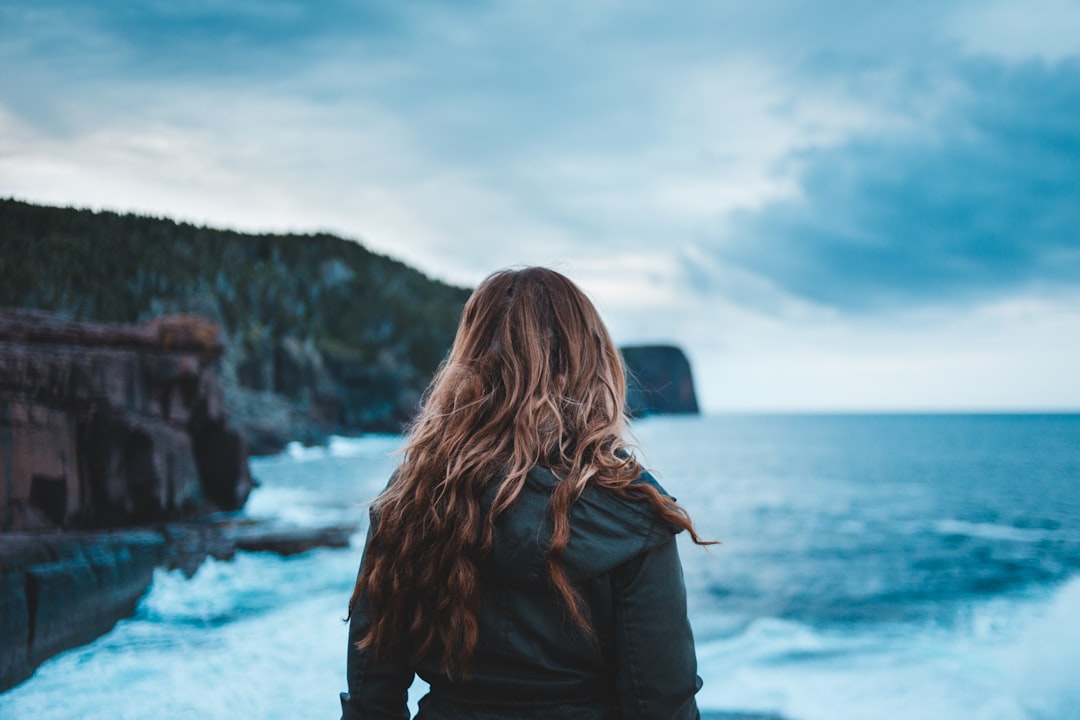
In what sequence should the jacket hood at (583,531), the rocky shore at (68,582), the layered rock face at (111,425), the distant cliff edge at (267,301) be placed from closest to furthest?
the jacket hood at (583,531) → the rocky shore at (68,582) → the layered rock face at (111,425) → the distant cliff edge at (267,301)

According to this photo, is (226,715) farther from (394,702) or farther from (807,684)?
(807,684)

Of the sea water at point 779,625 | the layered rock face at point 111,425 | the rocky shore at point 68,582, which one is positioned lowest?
the sea water at point 779,625

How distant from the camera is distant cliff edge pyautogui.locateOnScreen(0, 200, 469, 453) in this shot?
41.5 ft

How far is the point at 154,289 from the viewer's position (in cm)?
1838

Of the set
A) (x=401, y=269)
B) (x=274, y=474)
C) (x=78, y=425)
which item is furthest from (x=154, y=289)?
(x=401, y=269)

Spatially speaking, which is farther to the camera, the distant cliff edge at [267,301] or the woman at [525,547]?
the distant cliff edge at [267,301]

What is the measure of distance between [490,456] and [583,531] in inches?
12.2

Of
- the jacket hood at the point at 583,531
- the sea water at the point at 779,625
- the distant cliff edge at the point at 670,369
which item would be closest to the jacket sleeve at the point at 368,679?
the jacket hood at the point at 583,531

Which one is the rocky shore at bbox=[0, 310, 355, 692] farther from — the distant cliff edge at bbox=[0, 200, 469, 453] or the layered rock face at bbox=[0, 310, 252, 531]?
the distant cliff edge at bbox=[0, 200, 469, 453]

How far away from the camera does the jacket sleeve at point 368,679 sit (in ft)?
6.26

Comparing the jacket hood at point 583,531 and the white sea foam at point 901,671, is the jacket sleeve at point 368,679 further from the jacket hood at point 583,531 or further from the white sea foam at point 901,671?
the white sea foam at point 901,671

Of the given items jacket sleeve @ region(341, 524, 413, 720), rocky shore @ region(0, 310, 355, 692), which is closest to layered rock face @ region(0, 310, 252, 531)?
rocky shore @ region(0, 310, 355, 692)

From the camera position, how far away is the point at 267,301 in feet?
199

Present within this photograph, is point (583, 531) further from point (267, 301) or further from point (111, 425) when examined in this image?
point (267, 301)
